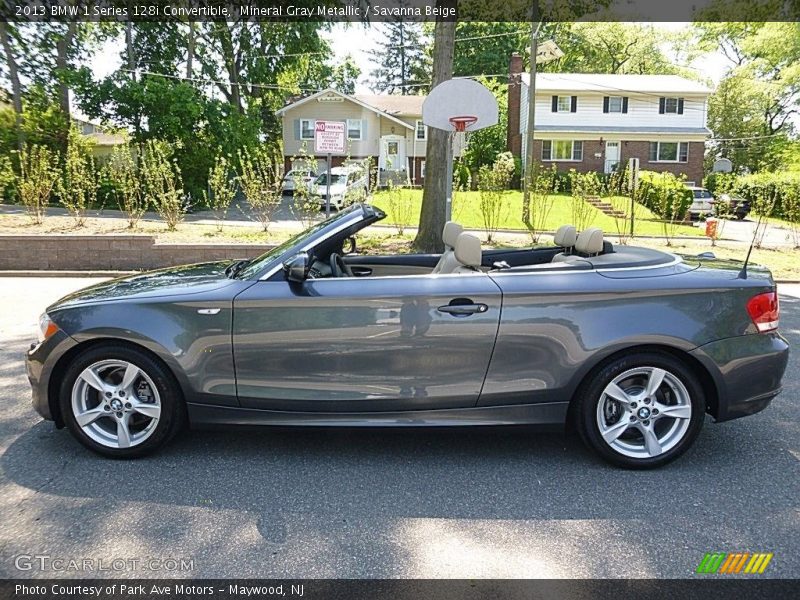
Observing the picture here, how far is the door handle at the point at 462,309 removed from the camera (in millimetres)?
3576

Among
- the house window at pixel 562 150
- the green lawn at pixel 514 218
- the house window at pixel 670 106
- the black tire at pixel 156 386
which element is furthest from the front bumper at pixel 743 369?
the house window at pixel 670 106

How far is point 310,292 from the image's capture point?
11.9 ft

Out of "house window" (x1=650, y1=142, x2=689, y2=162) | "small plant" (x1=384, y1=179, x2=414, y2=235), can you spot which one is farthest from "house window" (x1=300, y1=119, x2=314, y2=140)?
"small plant" (x1=384, y1=179, x2=414, y2=235)

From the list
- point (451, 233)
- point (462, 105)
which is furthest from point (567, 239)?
point (462, 105)

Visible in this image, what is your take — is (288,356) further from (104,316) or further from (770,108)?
(770,108)

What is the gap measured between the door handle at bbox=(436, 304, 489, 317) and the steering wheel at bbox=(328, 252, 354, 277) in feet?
3.10

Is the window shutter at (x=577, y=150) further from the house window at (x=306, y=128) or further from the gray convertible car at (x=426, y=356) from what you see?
the gray convertible car at (x=426, y=356)

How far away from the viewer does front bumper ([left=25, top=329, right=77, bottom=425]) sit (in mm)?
3658

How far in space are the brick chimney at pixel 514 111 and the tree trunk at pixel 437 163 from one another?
93.2 ft

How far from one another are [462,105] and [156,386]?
6430 mm

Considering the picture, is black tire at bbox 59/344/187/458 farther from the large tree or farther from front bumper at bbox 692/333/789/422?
the large tree

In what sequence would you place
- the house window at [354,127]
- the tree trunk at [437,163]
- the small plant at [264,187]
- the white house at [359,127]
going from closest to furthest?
1. the tree trunk at [437,163]
2. the small plant at [264,187]
3. the white house at [359,127]
4. the house window at [354,127]

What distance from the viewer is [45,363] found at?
369 cm

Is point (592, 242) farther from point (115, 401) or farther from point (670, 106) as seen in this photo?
point (670, 106)
